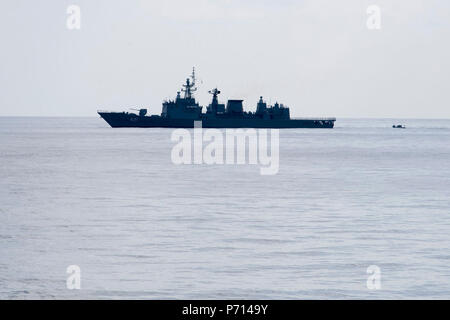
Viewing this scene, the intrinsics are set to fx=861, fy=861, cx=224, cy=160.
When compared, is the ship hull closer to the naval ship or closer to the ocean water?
the naval ship

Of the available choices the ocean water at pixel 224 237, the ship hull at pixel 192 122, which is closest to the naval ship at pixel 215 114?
the ship hull at pixel 192 122

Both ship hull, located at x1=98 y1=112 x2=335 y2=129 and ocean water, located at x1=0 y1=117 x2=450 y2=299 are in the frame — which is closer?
ocean water, located at x1=0 y1=117 x2=450 y2=299

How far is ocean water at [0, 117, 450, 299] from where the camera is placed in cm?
1934

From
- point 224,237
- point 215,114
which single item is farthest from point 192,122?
point 224,237

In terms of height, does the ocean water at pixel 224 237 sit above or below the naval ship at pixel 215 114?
below

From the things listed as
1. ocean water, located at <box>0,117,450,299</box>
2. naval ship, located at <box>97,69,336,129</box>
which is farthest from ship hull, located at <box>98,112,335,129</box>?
ocean water, located at <box>0,117,450,299</box>

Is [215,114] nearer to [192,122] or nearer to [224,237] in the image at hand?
[192,122]

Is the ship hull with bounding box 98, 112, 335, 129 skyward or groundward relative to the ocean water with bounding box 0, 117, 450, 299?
skyward

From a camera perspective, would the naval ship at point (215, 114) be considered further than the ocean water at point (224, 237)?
Yes

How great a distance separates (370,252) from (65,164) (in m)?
49.6

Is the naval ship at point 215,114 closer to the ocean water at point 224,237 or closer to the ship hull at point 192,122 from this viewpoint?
the ship hull at point 192,122

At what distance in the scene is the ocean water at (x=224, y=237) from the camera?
19344 millimetres

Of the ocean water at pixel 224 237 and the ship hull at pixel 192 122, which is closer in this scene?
the ocean water at pixel 224 237

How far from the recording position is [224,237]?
2644 cm
